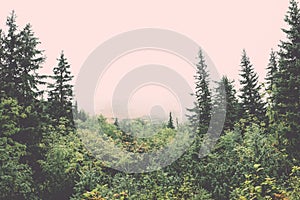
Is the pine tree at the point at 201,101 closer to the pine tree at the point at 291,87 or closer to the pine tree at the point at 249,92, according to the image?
the pine tree at the point at 249,92

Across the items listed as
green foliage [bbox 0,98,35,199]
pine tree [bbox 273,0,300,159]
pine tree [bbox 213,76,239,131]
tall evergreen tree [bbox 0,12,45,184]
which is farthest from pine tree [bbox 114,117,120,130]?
pine tree [bbox 273,0,300,159]

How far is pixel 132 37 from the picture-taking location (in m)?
21.1

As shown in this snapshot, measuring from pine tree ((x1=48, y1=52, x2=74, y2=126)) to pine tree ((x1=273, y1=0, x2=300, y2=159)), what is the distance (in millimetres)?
16621

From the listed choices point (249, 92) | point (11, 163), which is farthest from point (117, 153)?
point (249, 92)

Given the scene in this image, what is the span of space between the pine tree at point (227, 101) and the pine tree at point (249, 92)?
90 cm

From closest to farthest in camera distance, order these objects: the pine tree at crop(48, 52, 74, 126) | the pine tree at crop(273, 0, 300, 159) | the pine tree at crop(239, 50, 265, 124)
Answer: the pine tree at crop(273, 0, 300, 159) < the pine tree at crop(48, 52, 74, 126) < the pine tree at crop(239, 50, 265, 124)

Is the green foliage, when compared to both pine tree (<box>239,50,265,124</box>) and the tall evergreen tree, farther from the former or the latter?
pine tree (<box>239,50,265,124</box>)

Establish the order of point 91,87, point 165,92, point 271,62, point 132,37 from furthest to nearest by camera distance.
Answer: point 271,62 < point 165,92 < point 132,37 < point 91,87

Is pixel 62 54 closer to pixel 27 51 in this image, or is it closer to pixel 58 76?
pixel 58 76

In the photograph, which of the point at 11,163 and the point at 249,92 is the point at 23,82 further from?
the point at 249,92

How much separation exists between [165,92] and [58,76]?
10781 millimetres

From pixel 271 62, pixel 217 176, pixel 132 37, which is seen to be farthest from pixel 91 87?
pixel 271 62

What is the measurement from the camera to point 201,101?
31594 millimetres

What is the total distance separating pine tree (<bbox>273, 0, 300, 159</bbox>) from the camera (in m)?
16.8
